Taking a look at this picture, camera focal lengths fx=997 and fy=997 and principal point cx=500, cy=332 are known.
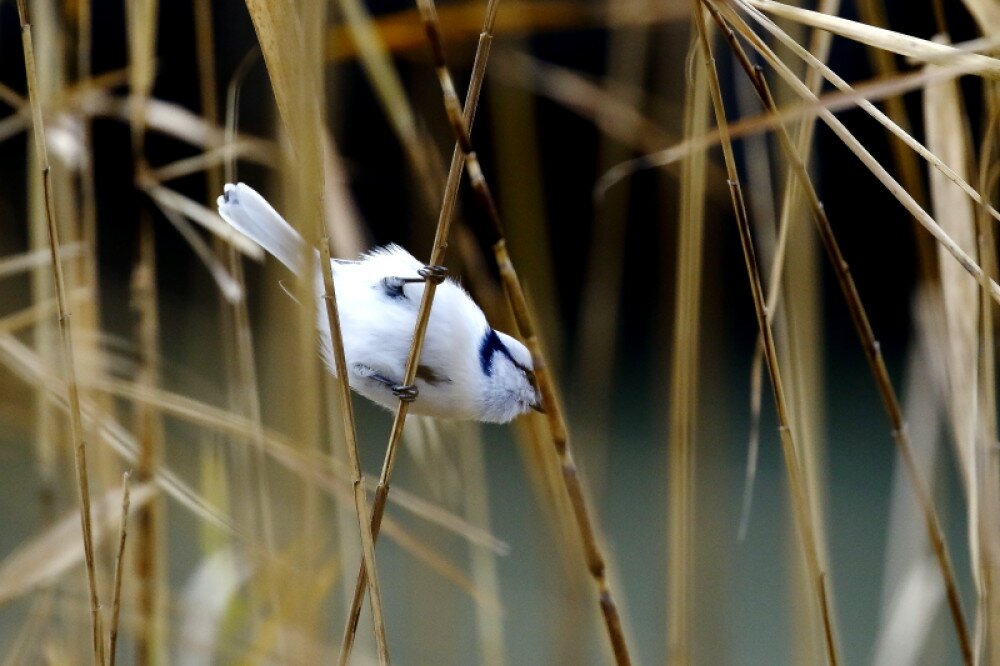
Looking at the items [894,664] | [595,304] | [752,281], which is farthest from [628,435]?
[752,281]

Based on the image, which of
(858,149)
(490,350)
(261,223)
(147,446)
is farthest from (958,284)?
(147,446)

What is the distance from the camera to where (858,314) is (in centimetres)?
74

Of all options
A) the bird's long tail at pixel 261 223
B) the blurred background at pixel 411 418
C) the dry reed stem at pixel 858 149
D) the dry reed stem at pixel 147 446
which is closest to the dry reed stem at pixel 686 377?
the blurred background at pixel 411 418

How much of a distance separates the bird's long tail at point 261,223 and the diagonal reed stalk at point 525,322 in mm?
307

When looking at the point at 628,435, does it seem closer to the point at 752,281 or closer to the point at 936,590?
the point at 936,590

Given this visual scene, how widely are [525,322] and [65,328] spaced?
1.06ft

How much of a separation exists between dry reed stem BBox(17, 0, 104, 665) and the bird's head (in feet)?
1.45

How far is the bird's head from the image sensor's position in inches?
42.2

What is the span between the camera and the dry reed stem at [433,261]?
0.63m

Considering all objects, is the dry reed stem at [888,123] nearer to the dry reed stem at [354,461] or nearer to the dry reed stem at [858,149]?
the dry reed stem at [858,149]

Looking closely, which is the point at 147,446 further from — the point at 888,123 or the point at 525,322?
the point at 888,123

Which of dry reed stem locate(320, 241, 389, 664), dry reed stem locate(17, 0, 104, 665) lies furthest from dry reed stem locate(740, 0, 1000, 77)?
dry reed stem locate(17, 0, 104, 665)

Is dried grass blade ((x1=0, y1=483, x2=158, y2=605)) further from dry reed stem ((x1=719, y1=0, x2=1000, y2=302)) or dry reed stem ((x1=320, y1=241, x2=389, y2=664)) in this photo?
dry reed stem ((x1=719, y1=0, x2=1000, y2=302))

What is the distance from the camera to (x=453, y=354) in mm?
1051
